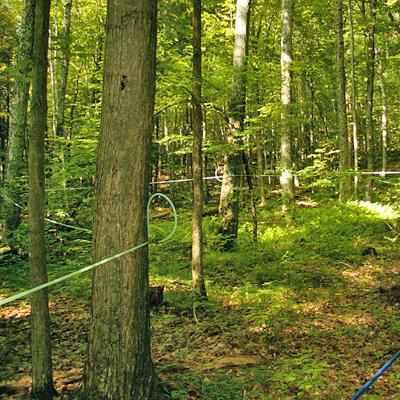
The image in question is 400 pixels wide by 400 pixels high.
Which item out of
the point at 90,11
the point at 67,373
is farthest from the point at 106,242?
the point at 90,11

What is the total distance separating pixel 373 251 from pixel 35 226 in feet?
21.7

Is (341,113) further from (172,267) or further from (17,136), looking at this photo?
(17,136)

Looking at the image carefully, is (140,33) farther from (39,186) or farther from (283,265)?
(283,265)

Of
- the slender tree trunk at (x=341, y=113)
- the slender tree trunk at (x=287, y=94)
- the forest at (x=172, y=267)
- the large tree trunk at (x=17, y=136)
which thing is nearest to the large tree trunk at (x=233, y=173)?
the forest at (x=172, y=267)

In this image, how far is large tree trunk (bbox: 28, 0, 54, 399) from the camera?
3080mm

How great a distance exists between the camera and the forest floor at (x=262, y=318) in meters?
3.56

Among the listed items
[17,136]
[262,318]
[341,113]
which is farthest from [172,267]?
[341,113]

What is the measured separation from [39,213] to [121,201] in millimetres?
859

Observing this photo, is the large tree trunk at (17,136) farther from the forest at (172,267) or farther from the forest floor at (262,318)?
the forest floor at (262,318)

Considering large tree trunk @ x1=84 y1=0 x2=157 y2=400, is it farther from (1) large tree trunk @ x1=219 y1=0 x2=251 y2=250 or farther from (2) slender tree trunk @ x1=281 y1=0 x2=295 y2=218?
(2) slender tree trunk @ x1=281 y1=0 x2=295 y2=218

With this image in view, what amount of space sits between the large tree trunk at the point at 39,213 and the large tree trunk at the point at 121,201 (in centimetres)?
55

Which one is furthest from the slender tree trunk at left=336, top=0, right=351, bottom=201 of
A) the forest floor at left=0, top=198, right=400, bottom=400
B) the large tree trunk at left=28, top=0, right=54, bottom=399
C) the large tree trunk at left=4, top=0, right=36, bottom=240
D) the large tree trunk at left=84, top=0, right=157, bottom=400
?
the large tree trunk at left=28, top=0, right=54, bottom=399

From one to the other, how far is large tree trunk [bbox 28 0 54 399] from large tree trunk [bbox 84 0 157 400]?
55cm

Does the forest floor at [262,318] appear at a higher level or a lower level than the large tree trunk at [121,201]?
lower
